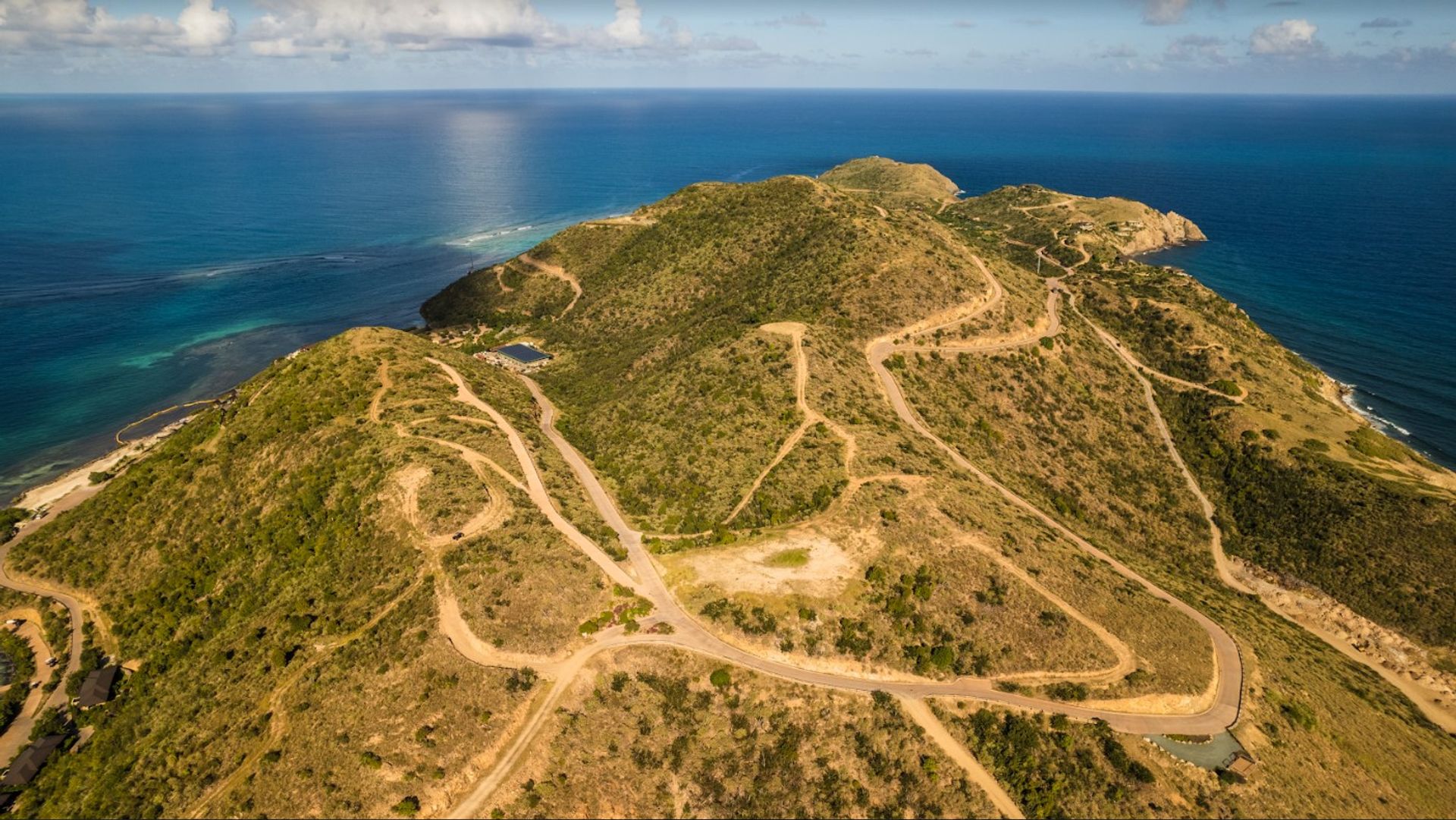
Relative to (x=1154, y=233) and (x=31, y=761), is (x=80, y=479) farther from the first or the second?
(x=1154, y=233)

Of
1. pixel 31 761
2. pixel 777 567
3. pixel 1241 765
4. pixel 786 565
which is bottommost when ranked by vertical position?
pixel 31 761

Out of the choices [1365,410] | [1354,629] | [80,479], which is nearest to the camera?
[1354,629]

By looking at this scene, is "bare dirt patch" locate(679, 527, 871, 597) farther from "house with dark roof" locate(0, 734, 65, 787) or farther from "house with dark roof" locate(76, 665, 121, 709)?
"house with dark roof" locate(0, 734, 65, 787)

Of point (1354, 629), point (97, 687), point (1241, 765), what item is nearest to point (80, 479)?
point (97, 687)

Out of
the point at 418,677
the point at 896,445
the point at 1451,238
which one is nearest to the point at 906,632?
the point at 896,445

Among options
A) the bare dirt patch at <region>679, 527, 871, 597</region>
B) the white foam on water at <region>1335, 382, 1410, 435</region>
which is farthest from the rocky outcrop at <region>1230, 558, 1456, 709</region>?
the white foam on water at <region>1335, 382, 1410, 435</region>

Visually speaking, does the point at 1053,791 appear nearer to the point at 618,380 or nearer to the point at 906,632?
the point at 906,632
